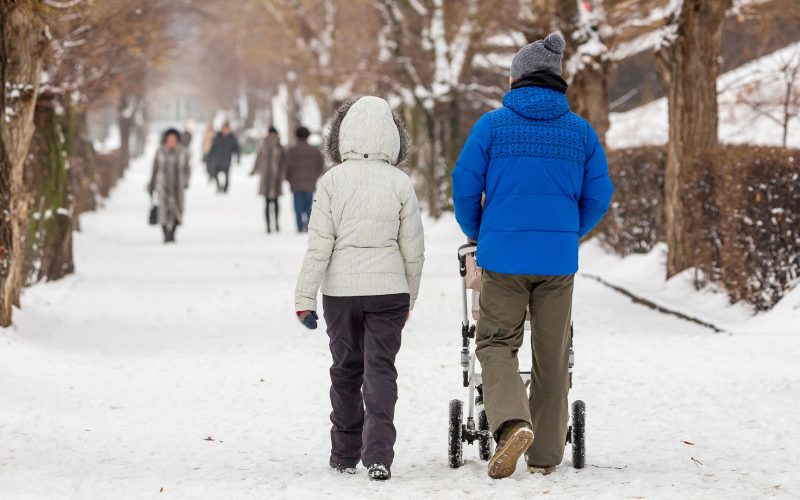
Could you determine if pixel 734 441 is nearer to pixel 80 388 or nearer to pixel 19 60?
pixel 80 388

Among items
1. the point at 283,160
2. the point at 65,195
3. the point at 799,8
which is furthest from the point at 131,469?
the point at 283,160

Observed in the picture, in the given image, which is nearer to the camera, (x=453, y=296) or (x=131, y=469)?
(x=131, y=469)

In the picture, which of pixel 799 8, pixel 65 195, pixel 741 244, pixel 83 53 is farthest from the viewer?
pixel 83 53

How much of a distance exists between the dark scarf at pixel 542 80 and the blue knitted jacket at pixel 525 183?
21 mm

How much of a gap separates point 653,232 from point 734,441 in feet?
29.9

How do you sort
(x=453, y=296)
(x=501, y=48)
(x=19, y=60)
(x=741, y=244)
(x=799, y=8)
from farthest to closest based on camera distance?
1. (x=501, y=48)
2. (x=799, y=8)
3. (x=453, y=296)
4. (x=741, y=244)
5. (x=19, y=60)

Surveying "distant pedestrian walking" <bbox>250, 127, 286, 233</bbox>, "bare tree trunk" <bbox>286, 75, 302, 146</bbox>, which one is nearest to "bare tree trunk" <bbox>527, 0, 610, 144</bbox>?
"distant pedestrian walking" <bbox>250, 127, 286, 233</bbox>

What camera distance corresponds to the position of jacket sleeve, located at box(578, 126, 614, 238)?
5547 mm

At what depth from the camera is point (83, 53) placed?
19.2 m

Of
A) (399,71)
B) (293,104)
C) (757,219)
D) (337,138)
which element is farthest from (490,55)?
(293,104)

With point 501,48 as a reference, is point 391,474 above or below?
below

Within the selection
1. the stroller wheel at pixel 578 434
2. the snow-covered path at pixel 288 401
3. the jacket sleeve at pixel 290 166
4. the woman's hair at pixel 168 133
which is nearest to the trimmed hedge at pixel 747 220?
the snow-covered path at pixel 288 401

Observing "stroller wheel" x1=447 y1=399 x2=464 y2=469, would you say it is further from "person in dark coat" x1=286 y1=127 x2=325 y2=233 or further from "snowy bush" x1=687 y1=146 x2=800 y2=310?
"person in dark coat" x1=286 y1=127 x2=325 y2=233

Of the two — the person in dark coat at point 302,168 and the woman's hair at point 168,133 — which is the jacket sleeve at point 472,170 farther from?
the person in dark coat at point 302,168
